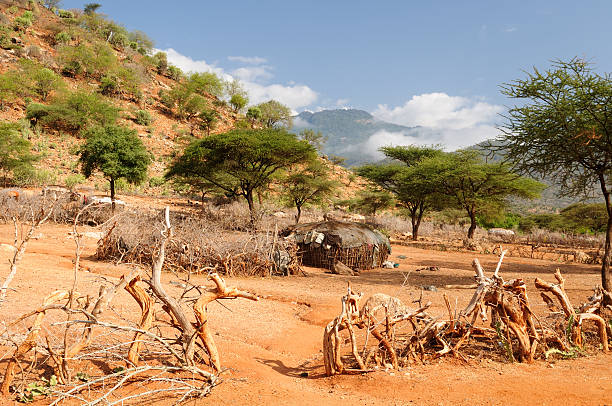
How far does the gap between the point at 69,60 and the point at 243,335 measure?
45.5 metres

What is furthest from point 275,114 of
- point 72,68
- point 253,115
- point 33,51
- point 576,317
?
point 576,317

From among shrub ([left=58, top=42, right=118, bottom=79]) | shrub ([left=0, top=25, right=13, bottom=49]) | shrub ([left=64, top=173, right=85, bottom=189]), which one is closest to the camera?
shrub ([left=64, top=173, right=85, bottom=189])

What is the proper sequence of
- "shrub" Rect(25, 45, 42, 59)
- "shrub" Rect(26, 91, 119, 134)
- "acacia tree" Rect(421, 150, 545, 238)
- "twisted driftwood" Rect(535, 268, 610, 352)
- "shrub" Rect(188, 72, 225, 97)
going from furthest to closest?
"shrub" Rect(188, 72, 225, 97) < "shrub" Rect(25, 45, 42, 59) < "shrub" Rect(26, 91, 119, 134) < "acacia tree" Rect(421, 150, 545, 238) < "twisted driftwood" Rect(535, 268, 610, 352)

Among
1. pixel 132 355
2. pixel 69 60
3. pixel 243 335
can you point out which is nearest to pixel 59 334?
pixel 132 355

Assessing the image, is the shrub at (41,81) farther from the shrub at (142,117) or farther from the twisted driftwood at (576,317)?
the twisted driftwood at (576,317)

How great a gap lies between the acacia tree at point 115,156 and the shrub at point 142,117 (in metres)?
22.3

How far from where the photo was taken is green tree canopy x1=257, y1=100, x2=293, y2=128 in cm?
5788

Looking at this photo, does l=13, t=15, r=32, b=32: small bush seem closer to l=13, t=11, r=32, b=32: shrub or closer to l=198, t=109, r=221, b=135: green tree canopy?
l=13, t=11, r=32, b=32: shrub

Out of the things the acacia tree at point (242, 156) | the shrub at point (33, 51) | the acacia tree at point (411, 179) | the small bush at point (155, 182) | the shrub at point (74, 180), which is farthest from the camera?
the shrub at point (33, 51)

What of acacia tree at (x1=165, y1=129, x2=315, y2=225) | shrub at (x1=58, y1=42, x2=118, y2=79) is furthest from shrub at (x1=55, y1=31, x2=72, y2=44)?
acacia tree at (x1=165, y1=129, x2=315, y2=225)

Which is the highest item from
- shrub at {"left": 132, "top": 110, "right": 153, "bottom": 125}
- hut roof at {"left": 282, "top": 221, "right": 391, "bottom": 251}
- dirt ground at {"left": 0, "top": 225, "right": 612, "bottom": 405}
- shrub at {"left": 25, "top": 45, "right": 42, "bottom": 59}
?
shrub at {"left": 25, "top": 45, "right": 42, "bottom": 59}

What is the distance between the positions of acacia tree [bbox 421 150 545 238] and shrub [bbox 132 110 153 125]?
28.0 m

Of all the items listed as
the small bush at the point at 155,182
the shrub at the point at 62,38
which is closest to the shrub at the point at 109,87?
the shrub at the point at 62,38

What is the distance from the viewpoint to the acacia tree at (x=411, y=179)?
22.2 meters
